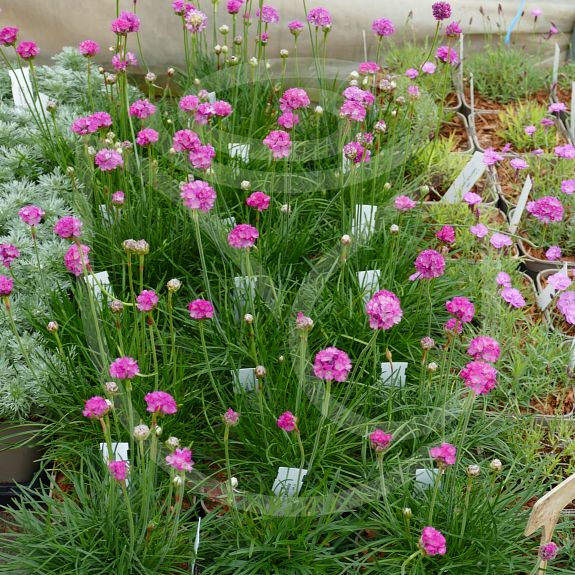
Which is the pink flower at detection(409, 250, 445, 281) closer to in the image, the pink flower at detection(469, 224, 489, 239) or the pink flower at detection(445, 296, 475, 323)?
the pink flower at detection(445, 296, 475, 323)

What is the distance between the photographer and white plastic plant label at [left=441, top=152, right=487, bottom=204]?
2744 mm

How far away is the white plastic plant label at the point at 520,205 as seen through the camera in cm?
256

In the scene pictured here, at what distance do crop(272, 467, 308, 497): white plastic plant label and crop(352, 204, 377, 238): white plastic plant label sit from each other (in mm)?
844

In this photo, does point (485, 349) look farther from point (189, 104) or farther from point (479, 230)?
point (189, 104)

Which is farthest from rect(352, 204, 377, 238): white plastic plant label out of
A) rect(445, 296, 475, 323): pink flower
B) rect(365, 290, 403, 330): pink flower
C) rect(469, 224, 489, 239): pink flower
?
rect(365, 290, 403, 330): pink flower

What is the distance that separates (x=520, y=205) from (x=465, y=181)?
27cm

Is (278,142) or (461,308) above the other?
(278,142)

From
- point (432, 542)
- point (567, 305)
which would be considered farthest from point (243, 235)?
point (567, 305)

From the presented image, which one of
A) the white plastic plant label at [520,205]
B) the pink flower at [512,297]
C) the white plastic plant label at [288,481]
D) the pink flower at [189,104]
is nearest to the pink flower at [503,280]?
the pink flower at [512,297]

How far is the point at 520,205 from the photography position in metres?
2.59

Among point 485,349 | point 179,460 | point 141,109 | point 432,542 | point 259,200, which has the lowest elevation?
point 432,542

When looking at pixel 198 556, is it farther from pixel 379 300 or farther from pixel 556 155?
pixel 556 155

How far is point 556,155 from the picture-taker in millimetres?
3018

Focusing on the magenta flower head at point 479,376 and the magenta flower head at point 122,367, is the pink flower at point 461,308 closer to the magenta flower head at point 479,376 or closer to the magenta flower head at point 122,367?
the magenta flower head at point 479,376
